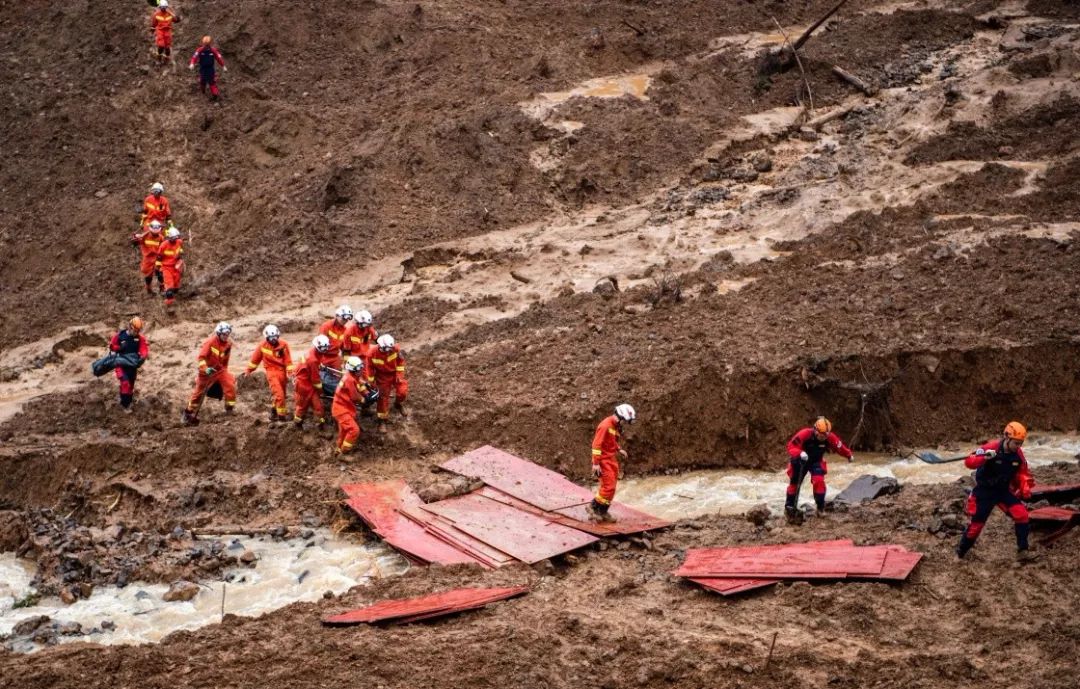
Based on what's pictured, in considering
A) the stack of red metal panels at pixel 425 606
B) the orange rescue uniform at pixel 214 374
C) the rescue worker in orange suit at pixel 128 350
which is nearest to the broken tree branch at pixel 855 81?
the orange rescue uniform at pixel 214 374

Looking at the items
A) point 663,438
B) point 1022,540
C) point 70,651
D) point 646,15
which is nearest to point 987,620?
point 1022,540

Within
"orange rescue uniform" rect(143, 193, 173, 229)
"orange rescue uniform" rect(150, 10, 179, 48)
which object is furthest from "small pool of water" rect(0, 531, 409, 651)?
"orange rescue uniform" rect(150, 10, 179, 48)

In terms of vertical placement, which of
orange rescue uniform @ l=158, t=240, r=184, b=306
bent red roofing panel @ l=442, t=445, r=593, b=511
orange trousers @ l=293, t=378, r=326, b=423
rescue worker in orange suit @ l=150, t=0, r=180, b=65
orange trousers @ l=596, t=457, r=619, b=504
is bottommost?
bent red roofing panel @ l=442, t=445, r=593, b=511

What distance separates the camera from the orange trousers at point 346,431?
15.5 m

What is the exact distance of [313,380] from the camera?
1594 centimetres

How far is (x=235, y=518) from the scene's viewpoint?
49.0ft

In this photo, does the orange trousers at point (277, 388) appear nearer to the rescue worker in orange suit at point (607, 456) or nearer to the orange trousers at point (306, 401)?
the orange trousers at point (306, 401)

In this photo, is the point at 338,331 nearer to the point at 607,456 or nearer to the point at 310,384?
the point at 310,384

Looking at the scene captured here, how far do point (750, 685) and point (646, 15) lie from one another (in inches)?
855

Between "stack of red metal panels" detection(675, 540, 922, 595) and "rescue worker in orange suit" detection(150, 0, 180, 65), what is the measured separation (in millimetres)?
20473

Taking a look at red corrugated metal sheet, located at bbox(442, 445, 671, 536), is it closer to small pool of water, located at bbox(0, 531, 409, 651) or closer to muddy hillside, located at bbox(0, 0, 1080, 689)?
muddy hillside, located at bbox(0, 0, 1080, 689)

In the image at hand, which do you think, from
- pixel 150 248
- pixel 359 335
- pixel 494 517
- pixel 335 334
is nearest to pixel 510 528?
pixel 494 517

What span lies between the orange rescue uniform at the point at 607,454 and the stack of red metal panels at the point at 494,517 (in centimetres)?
43

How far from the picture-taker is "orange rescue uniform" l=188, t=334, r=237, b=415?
1620cm
